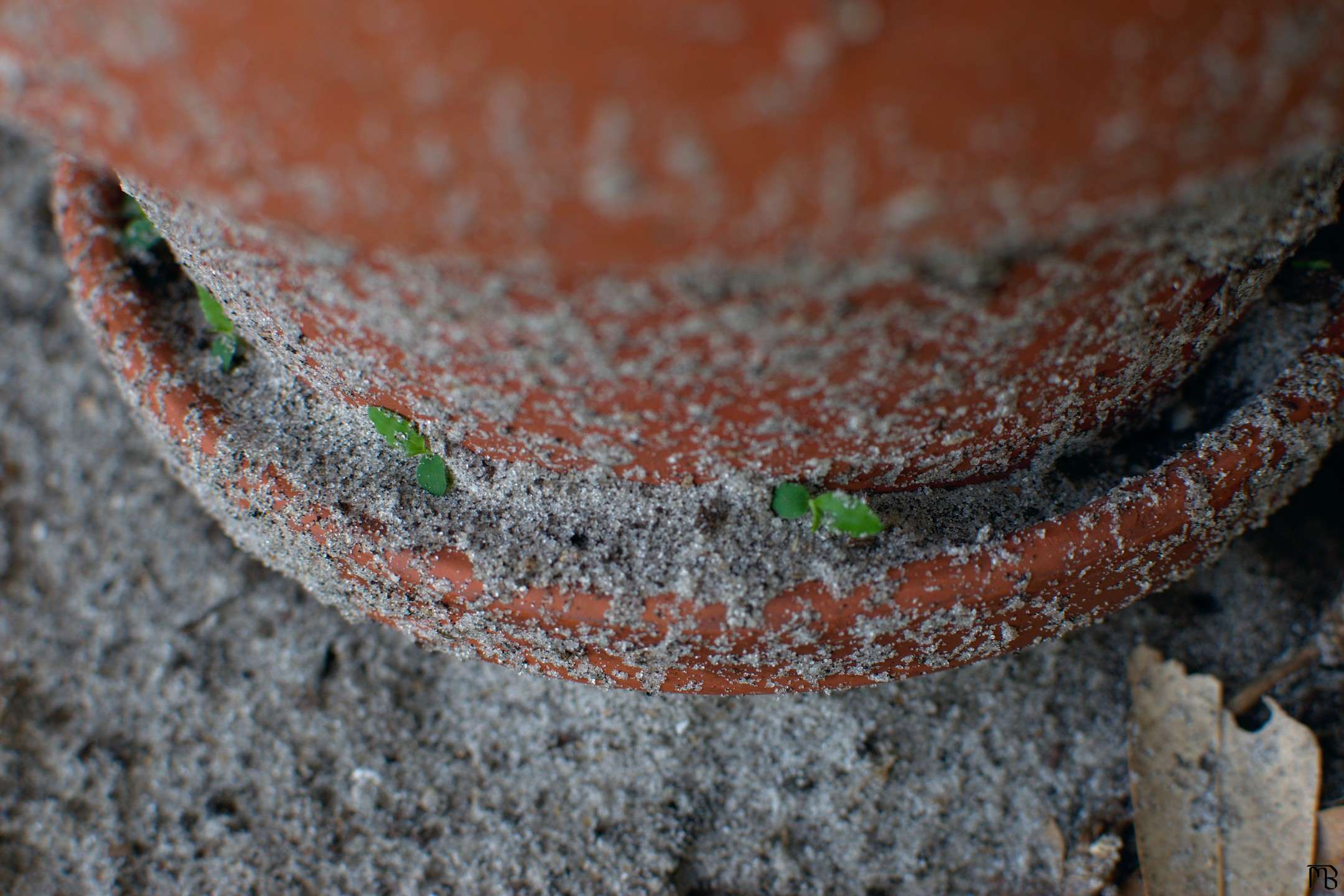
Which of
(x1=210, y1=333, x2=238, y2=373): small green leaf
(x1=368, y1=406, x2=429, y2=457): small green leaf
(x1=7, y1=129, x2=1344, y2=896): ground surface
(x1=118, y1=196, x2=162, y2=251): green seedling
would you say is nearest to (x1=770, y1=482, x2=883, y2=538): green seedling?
(x1=368, y1=406, x2=429, y2=457): small green leaf

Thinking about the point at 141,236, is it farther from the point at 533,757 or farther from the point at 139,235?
the point at 533,757

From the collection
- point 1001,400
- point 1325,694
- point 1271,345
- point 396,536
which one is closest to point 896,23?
point 1001,400

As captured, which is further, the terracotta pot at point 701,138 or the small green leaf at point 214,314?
the small green leaf at point 214,314

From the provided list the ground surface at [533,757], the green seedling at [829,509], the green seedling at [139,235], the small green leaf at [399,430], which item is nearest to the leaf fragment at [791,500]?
the green seedling at [829,509]

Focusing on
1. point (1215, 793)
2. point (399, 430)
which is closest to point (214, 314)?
point (399, 430)

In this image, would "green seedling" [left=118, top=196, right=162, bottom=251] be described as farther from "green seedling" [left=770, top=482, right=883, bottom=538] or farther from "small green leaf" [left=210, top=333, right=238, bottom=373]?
"green seedling" [left=770, top=482, right=883, bottom=538]

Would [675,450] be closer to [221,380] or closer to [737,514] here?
[737,514]

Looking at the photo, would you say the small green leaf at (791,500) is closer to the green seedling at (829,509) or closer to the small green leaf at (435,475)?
the green seedling at (829,509)
